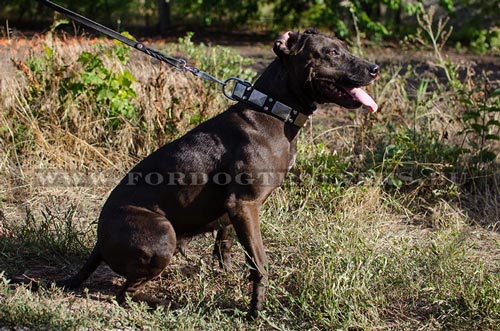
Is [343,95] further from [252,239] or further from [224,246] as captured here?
[224,246]

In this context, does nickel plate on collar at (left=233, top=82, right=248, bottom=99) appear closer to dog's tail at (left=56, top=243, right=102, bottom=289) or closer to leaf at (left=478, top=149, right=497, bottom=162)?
dog's tail at (left=56, top=243, right=102, bottom=289)

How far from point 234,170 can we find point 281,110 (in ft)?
1.49


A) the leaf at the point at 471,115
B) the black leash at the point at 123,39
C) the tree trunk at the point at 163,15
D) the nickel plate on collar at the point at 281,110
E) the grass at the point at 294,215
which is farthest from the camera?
the tree trunk at the point at 163,15

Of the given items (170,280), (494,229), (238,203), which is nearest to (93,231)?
(170,280)

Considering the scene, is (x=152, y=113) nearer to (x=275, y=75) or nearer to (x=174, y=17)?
(x=275, y=75)

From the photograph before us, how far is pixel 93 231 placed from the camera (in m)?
5.10

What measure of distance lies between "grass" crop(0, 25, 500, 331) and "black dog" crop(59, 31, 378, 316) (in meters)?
0.29

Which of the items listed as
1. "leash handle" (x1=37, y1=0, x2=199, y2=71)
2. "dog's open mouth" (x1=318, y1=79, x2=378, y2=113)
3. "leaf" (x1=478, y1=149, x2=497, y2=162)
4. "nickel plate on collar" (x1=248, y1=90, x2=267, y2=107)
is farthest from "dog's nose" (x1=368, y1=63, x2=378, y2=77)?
"leaf" (x1=478, y1=149, x2=497, y2=162)

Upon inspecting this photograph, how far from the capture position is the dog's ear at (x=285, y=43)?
4148 millimetres

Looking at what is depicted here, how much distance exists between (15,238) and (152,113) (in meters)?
1.93

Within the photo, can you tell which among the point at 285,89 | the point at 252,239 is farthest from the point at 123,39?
the point at 252,239

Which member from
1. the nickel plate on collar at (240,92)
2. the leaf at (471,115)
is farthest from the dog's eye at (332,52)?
the leaf at (471,115)

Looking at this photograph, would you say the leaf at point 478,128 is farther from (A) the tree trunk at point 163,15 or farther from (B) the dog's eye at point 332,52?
(A) the tree trunk at point 163,15

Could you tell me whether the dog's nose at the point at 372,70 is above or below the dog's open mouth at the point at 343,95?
above
